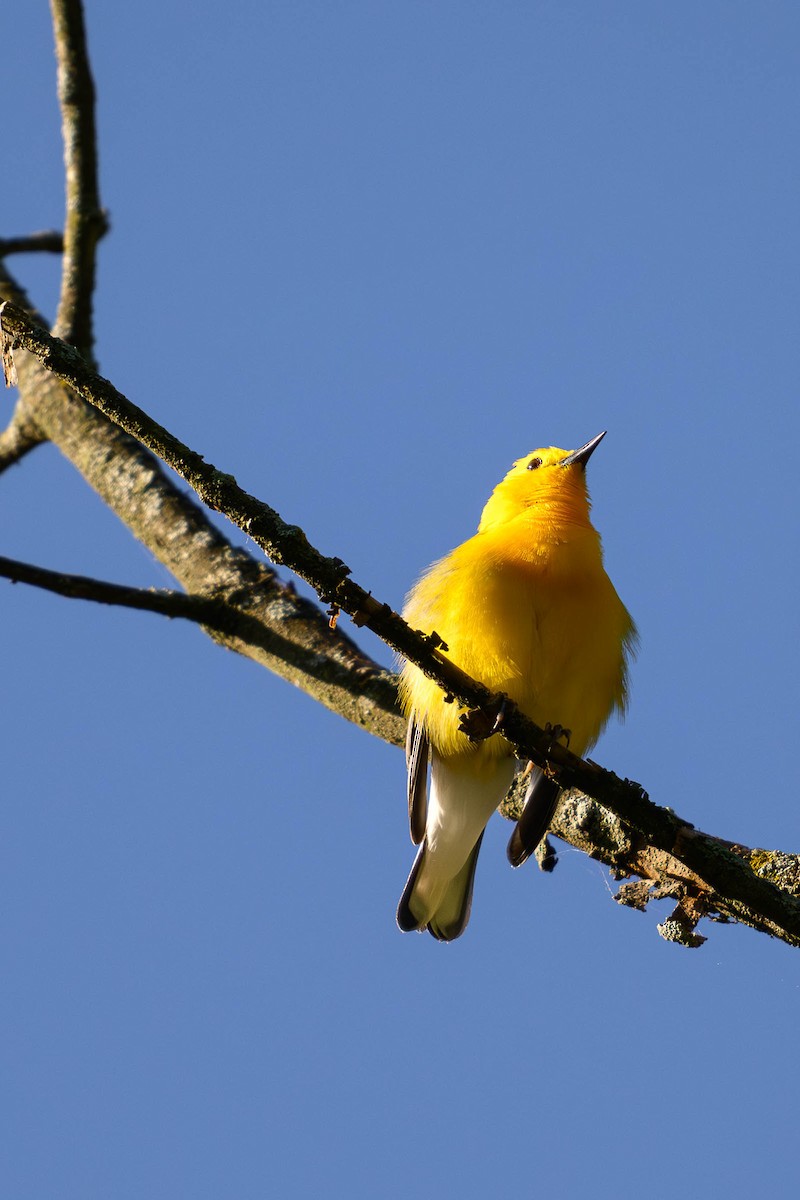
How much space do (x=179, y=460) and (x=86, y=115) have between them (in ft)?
12.2

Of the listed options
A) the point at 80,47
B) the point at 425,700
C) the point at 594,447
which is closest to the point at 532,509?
the point at 594,447

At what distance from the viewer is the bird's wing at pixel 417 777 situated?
5.03m

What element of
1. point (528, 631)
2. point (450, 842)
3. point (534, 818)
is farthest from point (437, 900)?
point (528, 631)

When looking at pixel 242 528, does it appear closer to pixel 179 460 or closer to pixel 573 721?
pixel 179 460

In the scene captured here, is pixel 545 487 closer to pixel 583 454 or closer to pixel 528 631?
pixel 583 454

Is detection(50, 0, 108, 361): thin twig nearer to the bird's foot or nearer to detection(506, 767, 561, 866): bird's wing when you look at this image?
detection(506, 767, 561, 866): bird's wing

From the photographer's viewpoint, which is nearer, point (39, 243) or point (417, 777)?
point (417, 777)

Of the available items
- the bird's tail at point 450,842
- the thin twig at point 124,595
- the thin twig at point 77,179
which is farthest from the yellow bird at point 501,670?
the thin twig at point 77,179

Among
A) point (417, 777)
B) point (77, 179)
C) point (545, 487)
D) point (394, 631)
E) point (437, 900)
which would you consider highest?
point (545, 487)

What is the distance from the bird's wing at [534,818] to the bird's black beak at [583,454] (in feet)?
6.48

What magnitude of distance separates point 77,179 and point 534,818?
13.2ft

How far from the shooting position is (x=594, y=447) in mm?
6363

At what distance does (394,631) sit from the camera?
3.31 m

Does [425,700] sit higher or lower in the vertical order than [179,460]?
higher
